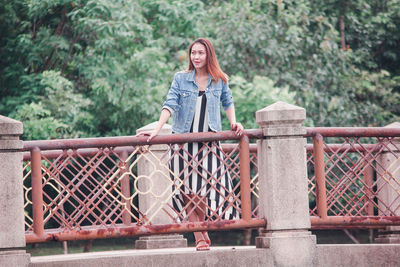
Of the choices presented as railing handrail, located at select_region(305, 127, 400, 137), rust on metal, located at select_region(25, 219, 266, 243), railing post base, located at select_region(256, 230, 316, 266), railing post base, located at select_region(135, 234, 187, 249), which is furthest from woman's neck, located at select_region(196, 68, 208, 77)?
railing post base, located at select_region(135, 234, 187, 249)

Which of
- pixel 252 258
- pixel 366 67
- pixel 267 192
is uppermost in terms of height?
pixel 366 67

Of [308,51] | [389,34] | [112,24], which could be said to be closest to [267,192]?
[112,24]

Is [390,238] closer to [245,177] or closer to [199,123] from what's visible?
[245,177]

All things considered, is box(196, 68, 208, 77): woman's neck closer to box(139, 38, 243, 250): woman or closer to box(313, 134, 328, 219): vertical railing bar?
box(139, 38, 243, 250): woman

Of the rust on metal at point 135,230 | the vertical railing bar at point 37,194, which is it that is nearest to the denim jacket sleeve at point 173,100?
the rust on metal at point 135,230

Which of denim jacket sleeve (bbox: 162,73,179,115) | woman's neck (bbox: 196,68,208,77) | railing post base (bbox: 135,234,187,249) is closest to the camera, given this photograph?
denim jacket sleeve (bbox: 162,73,179,115)

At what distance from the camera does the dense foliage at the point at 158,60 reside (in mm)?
14070

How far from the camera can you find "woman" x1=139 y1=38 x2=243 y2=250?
6.63 metres

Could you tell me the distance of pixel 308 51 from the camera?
17016 millimetres

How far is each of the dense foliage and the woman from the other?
6.87 meters

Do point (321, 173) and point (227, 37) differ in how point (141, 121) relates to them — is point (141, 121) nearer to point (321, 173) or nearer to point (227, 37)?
point (227, 37)

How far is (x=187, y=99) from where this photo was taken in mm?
6652

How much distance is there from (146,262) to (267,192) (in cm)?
124

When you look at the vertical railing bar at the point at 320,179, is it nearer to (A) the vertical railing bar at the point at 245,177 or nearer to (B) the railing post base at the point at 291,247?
(B) the railing post base at the point at 291,247
